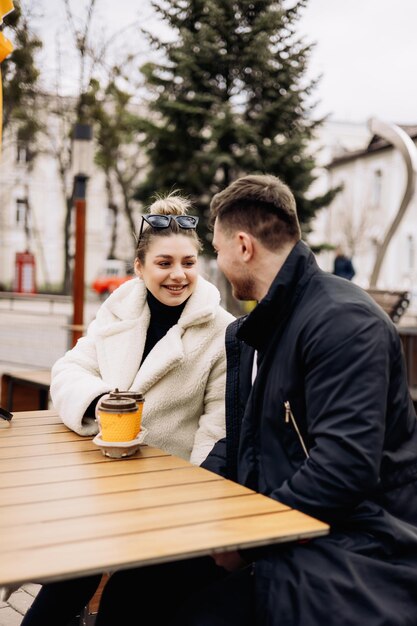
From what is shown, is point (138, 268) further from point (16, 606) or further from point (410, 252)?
point (410, 252)

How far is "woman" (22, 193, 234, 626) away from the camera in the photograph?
2.69 metres

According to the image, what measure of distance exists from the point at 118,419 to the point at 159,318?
30.3 inches

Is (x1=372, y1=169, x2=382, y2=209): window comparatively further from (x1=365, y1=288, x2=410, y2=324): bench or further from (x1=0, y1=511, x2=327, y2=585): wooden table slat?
(x1=0, y1=511, x2=327, y2=585): wooden table slat

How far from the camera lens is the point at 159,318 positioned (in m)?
A: 2.96

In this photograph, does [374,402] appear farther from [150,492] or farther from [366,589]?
[150,492]

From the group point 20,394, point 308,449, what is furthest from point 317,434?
point 20,394

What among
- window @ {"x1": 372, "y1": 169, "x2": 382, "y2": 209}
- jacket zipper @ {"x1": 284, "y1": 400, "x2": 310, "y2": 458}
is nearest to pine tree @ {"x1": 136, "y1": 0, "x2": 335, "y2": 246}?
jacket zipper @ {"x1": 284, "y1": 400, "x2": 310, "y2": 458}

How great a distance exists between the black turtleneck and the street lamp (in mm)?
5468

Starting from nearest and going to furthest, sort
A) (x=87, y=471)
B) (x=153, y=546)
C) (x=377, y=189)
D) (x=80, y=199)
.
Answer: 1. (x=153, y=546)
2. (x=87, y=471)
3. (x=80, y=199)
4. (x=377, y=189)

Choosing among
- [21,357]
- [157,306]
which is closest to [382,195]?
[21,357]

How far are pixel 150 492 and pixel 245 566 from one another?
37 cm

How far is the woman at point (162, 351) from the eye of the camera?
8.82 feet

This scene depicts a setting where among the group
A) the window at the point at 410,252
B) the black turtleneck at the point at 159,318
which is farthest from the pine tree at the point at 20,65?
the window at the point at 410,252

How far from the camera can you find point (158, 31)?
64.3ft
